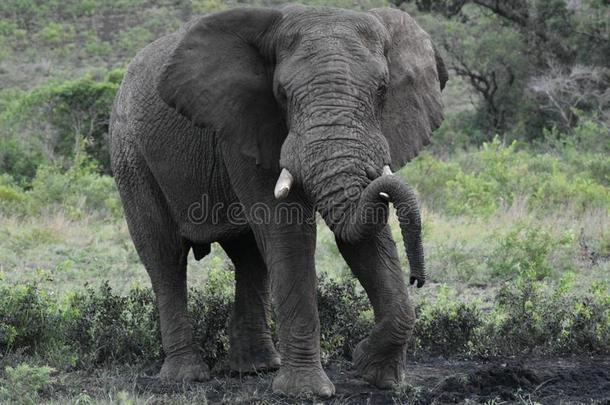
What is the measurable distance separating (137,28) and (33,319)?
31.8m

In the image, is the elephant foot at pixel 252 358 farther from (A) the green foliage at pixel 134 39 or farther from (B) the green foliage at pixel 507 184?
(A) the green foliage at pixel 134 39

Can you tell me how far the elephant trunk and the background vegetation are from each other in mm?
1724

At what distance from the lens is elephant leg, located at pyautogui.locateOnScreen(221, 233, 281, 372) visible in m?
7.56

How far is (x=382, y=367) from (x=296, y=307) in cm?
60

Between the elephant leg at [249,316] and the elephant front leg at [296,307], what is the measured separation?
117cm

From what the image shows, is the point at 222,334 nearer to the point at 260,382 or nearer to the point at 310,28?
the point at 260,382

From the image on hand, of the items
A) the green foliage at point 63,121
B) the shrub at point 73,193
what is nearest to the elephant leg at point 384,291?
Result: the shrub at point 73,193

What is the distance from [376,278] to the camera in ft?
20.5

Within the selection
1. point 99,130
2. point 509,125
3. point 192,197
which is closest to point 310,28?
point 192,197

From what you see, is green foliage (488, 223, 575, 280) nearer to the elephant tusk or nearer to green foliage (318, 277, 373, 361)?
green foliage (318, 277, 373, 361)

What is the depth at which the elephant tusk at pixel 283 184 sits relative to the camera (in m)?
5.76

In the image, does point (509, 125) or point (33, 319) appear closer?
point (33, 319)

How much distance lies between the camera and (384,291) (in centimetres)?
623

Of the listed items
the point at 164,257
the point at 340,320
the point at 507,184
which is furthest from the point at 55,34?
the point at 340,320
